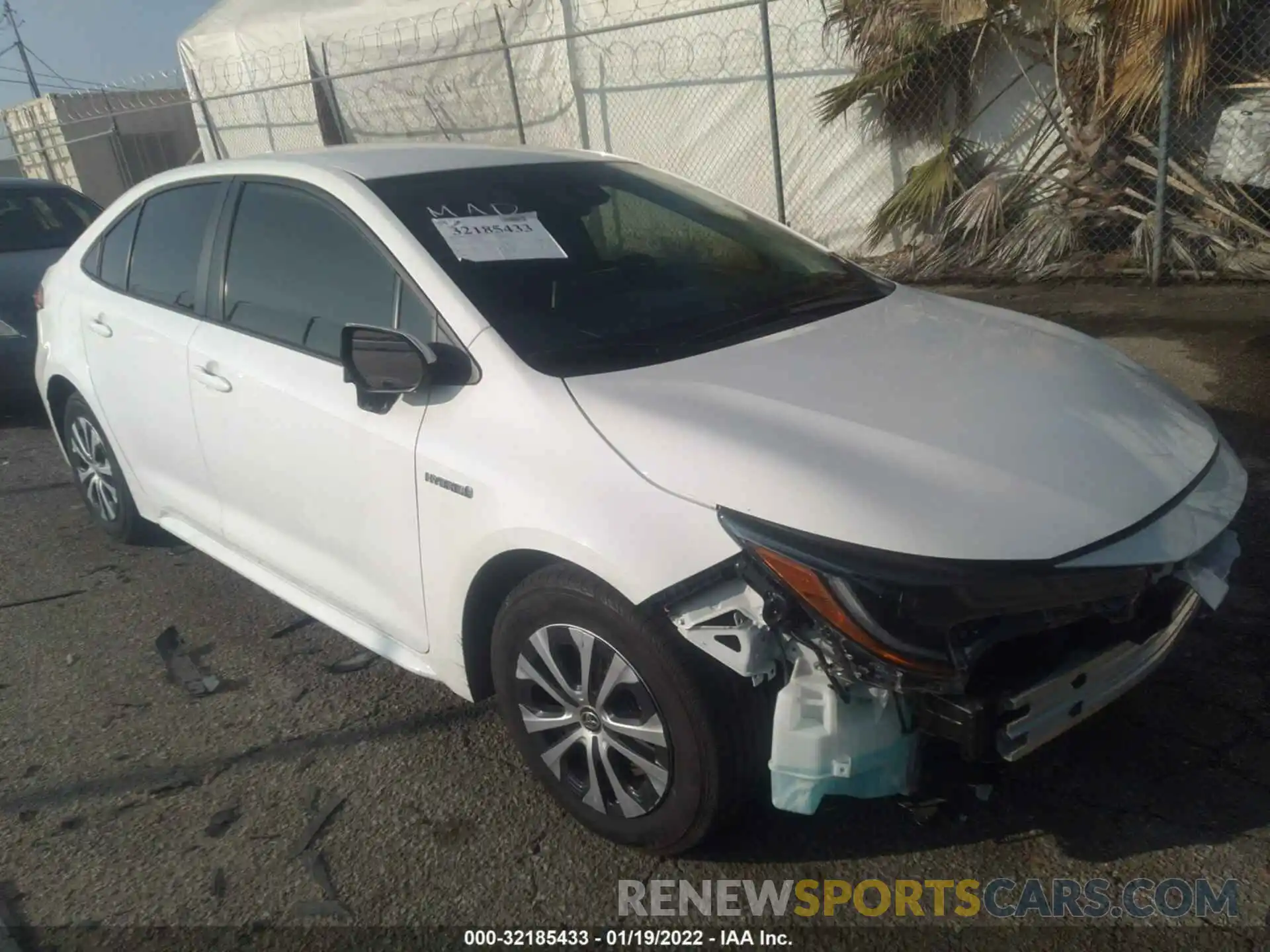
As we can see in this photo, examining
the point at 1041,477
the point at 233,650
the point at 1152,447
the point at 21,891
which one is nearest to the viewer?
the point at 1041,477

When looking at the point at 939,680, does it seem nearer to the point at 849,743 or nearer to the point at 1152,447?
the point at 849,743

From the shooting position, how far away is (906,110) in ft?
28.3

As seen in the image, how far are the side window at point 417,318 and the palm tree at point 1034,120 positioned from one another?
599 cm

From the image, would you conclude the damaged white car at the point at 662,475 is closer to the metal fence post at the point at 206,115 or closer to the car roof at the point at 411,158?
the car roof at the point at 411,158

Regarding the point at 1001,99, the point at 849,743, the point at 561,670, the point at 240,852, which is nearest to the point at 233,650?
the point at 240,852

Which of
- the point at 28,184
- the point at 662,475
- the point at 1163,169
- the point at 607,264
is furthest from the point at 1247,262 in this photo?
the point at 28,184

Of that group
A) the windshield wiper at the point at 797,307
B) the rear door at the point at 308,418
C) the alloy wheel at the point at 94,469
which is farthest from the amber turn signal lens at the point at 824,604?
the alloy wheel at the point at 94,469

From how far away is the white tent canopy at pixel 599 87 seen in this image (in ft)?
30.2

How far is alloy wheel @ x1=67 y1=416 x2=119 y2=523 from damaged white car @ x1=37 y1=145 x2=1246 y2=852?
0.94 meters

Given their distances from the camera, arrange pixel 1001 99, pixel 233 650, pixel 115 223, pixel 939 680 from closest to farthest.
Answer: pixel 939 680, pixel 233 650, pixel 115 223, pixel 1001 99

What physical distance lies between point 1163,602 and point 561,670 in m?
1.44

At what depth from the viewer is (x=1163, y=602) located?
2.40 meters

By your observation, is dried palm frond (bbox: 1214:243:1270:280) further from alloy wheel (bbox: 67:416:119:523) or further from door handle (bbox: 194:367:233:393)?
alloy wheel (bbox: 67:416:119:523)

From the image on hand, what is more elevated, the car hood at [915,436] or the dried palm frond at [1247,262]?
the car hood at [915,436]
